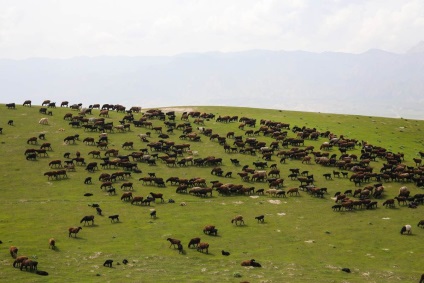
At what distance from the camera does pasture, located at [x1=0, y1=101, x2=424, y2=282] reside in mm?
33469

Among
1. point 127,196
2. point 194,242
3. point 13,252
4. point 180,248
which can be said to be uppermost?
point 127,196

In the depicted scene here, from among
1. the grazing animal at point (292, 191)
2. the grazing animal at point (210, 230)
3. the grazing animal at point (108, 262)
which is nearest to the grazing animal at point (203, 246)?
the grazing animal at point (210, 230)

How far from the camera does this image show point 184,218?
150 ft

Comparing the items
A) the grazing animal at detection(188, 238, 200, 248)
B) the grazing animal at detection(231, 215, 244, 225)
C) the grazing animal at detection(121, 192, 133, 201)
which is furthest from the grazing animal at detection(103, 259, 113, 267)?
the grazing animal at detection(121, 192, 133, 201)

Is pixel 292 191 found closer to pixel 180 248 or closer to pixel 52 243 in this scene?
pixel 180 248

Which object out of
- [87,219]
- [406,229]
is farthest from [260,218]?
[87,219]

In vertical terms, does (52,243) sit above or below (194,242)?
below

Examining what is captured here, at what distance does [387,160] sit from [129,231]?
45192 mm

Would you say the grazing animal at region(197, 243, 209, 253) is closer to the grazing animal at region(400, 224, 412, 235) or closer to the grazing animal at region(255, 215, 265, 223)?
the grazing animal at region(255, 215, 265, 223)

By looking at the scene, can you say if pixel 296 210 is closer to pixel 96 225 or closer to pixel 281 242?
pixel 281 242

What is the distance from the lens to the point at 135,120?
83125 mm

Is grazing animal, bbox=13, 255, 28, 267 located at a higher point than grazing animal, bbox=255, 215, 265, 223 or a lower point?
lower

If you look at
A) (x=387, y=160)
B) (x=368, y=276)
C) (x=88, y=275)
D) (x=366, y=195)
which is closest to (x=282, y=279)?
(x=368, y=276)

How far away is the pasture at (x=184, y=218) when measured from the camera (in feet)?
110
